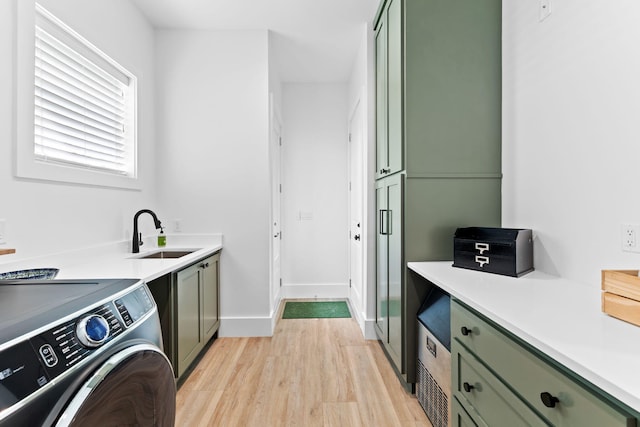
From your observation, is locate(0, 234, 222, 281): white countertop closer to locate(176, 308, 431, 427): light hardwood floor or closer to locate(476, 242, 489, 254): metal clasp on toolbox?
locate(176, 308, 431, 427): light hardwood floor

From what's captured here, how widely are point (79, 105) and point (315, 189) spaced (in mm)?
2706

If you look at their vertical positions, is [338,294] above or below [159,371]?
below

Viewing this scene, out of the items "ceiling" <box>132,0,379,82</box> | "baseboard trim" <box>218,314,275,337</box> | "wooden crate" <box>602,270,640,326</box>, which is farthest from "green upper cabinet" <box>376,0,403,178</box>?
"baseboard trim" <box>218,314,275,337</box>

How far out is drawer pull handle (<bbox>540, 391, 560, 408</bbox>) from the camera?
2.89 feet

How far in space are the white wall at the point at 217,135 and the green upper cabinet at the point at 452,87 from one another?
4.87 feet

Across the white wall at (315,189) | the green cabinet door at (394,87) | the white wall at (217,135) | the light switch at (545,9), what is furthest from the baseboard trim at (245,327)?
the light switch at (545,9)

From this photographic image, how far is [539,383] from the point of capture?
3.11 ft

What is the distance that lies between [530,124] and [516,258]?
2.35ft

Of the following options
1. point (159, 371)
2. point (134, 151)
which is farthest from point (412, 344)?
point (134, 151)

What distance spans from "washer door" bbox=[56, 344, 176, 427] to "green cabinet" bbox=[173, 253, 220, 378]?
4.12 feet

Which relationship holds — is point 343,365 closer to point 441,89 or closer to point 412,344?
point 412,344

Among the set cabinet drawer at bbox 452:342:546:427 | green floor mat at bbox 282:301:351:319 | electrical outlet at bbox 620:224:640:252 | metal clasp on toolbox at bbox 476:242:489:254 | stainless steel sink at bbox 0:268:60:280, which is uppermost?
electrical outlet at bbox 620:224:640:252

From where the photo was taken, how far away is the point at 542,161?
5.82 ft

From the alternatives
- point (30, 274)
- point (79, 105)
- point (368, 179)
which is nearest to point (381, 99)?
point (368, 179)
